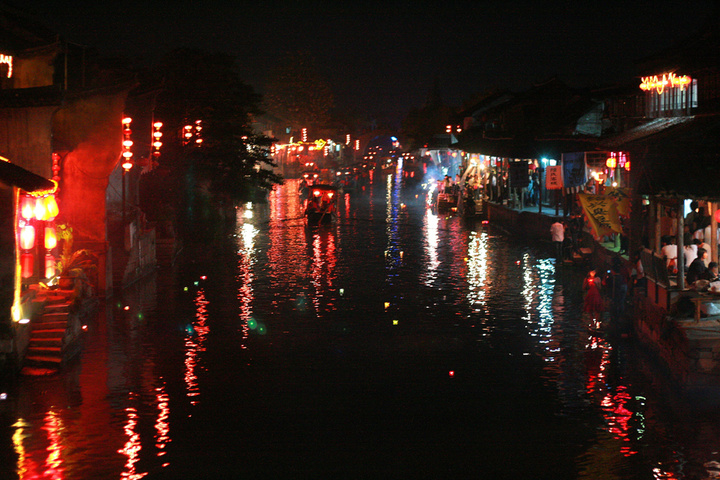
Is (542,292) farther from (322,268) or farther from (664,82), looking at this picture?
(322,268)

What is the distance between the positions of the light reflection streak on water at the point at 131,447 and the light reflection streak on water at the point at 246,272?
188 inches

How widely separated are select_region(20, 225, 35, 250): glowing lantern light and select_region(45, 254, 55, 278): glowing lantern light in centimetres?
161

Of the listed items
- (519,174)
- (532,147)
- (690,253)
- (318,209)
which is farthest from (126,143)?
(519,174)

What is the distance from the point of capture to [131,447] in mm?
10773

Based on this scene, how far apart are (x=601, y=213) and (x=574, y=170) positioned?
10349 millimetres

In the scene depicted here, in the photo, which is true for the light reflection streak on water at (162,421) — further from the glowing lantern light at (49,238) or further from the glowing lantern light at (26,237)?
the glowing lantern light at (49,238)

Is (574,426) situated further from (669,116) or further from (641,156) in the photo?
(669,116)

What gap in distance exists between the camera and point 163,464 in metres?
10.2

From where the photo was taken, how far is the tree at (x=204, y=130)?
37.6 meters

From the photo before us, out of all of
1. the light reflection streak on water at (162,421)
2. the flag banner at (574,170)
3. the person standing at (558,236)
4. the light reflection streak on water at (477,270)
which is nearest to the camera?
the light reflection streak on water at (162,421)

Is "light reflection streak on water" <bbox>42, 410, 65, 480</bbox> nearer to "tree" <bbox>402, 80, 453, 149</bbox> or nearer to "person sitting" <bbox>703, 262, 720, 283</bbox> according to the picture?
"person sitting" <bbox>703, 262, 720, 283</bbox>

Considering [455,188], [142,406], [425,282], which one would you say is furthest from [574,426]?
[455,188]

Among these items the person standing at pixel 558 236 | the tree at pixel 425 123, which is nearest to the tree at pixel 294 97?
the tree at pixel 425 123

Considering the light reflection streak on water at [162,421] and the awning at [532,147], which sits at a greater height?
the awning at [532,147]
